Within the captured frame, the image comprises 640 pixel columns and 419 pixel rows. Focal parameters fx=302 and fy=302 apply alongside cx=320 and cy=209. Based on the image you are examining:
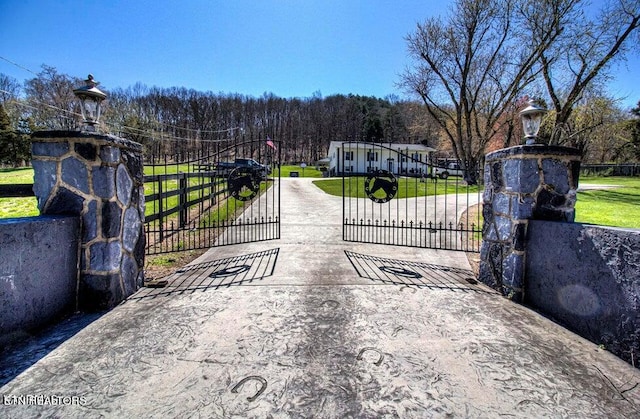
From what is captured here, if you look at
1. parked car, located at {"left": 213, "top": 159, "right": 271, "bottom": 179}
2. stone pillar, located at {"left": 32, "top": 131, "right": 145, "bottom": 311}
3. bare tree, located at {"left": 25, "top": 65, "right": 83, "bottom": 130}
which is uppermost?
bare tree, located at {"left": 25, "top": 65, "right": 83, "bottom": 130}

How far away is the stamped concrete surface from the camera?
5.98 ft

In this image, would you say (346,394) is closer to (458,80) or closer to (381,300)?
(381,300)

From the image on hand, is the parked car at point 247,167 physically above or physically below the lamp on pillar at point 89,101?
below

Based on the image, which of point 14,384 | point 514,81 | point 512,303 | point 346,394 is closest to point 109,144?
point 14,384

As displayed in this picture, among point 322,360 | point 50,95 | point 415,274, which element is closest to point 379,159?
point 415,274

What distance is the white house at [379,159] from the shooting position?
5.77 m

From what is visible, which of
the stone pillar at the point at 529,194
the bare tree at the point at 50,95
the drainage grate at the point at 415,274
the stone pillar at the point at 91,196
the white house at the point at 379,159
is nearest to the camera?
the stone pillar at the point at 91,196

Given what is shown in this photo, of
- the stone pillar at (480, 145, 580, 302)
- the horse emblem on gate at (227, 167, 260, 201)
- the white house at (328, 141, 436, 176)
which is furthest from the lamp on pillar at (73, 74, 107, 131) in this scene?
the stone pillar at (480, 145, 580, 302)

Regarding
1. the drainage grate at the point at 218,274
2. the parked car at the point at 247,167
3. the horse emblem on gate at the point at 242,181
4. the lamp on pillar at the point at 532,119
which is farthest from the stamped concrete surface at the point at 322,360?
the parked car at the point at 247,167

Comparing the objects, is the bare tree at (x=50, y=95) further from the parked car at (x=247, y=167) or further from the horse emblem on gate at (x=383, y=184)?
the horse emblem on gate at (x=383, y=184)

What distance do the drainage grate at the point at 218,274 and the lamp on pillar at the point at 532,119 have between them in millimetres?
3785

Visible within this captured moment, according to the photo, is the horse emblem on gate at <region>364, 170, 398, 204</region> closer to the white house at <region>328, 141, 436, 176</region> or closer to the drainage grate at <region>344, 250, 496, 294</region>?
A: the white house at <region>328, 141, 436, 176</region>

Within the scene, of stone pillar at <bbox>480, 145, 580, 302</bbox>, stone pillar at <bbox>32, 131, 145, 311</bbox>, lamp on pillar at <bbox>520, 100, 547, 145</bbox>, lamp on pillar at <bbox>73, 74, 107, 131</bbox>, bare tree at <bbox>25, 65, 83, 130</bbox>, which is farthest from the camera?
bare tree at <bbox>25, 65, 83, 130</bbox>

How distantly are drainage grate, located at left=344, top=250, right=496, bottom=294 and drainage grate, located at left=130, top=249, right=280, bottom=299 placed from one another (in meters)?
1.43
